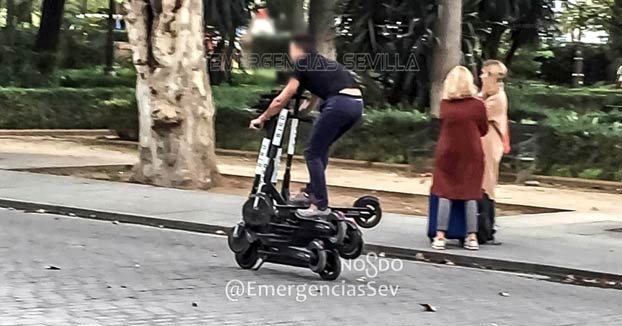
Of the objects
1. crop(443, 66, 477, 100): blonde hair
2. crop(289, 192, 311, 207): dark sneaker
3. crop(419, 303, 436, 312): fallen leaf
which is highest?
crop(443, 66, 477, 100): blonde hair

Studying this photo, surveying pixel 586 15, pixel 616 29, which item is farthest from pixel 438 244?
pixel 586 15

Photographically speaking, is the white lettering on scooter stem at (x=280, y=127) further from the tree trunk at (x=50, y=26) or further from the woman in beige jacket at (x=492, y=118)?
the tree trunk at (x=50, y=26)

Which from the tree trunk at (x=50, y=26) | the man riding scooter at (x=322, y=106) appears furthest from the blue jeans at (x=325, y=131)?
the tree trunk at (x=50, y=26)

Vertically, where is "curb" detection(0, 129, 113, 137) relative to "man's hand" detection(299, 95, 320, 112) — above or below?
below

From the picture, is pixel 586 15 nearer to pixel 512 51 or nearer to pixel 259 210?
pixel 512 51

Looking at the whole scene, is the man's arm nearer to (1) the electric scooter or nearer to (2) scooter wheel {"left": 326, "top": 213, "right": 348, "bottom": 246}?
(1) the electric scooter

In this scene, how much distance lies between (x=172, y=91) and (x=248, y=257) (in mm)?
7981

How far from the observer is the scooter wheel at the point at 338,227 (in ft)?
30.9

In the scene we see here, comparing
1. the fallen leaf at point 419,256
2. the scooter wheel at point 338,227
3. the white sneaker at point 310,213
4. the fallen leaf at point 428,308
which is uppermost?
the white sneaker at point 310,213

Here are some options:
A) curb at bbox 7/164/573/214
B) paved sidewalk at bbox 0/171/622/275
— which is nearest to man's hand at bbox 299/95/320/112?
paved sidewalk at bbox 0/171/622/275

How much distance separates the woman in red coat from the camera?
11398 mm

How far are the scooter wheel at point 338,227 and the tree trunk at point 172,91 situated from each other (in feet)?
27.5

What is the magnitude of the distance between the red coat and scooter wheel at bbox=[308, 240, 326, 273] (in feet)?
8.04

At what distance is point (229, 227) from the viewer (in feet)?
43.2
